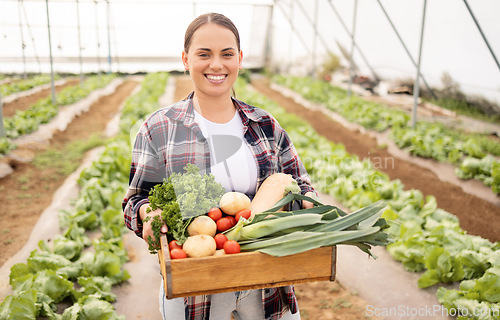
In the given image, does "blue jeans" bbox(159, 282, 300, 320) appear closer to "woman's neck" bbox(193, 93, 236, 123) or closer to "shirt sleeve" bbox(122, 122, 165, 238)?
"shirt sleeve" bbox(122, 122, 165, 238)

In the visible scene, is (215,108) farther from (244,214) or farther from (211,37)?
(244,214)

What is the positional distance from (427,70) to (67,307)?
847 cm

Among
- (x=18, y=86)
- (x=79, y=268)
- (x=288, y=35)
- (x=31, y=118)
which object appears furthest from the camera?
(x=288, y=35)

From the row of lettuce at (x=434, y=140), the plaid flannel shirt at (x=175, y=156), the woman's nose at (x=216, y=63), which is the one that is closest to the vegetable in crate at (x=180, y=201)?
the plaid flannel shirt at (x=175, y=156)

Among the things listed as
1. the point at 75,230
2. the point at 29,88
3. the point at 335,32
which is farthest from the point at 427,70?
the point at 29,88

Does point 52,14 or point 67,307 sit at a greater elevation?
point 52,14

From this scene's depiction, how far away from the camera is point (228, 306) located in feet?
6.04

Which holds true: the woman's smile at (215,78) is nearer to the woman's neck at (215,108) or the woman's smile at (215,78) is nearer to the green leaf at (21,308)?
the woman's neck at (215,108)

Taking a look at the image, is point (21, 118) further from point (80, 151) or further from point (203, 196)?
point (203, 196)

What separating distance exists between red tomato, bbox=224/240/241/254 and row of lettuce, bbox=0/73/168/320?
1687 mm

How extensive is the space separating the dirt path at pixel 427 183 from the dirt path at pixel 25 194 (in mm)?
4731

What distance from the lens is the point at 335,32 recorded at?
1431cm

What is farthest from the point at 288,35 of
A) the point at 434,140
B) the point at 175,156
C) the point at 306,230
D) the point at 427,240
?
the point at 306,230

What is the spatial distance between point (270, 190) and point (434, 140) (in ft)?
22.1
